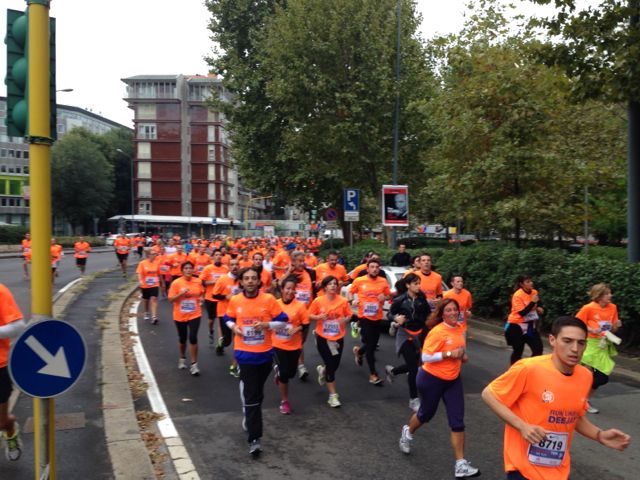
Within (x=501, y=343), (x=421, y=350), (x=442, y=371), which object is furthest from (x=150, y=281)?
(x=442, y=371)

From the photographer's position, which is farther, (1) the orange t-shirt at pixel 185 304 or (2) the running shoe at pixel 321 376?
(1) the orange t-shirt at pixel 185 304

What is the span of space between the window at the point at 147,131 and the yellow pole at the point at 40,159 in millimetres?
85660

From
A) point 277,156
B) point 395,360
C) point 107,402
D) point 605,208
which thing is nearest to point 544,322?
point 395,360

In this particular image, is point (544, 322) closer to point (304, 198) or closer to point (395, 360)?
point (395, 360)

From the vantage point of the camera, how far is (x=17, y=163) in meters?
94.1

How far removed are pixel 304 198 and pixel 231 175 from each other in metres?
66.9

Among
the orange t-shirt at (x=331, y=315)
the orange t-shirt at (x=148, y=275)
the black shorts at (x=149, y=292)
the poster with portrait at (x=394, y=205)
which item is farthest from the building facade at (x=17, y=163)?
the orange t-shirt at (x=331, y=315)

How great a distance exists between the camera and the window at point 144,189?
85.5m

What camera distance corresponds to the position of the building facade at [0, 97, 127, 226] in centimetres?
8012

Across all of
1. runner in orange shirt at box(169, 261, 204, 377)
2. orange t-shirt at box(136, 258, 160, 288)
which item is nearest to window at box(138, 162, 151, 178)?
orange t-shirt at box(136, 258, 160, 288)

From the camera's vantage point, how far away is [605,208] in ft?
56.0

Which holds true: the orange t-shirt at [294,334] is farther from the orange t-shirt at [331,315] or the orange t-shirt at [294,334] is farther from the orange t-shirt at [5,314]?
the orange t-shirt at [5,314]

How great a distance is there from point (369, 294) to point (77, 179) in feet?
214

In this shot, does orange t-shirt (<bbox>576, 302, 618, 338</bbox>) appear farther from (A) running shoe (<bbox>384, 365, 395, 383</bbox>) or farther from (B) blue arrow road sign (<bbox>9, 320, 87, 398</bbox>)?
(B) blue arrow road sign (<bbox>9, 320, 87, 398</bbox>)
